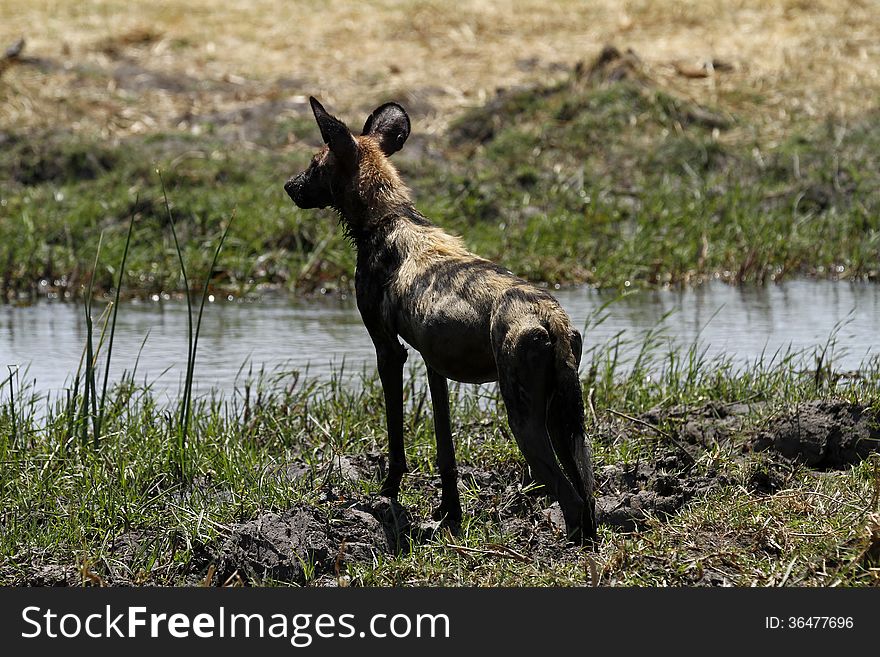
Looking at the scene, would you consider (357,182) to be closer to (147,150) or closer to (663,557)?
(663,557)

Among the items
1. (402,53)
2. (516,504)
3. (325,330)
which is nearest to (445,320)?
(516,504)

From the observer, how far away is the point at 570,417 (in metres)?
5.12

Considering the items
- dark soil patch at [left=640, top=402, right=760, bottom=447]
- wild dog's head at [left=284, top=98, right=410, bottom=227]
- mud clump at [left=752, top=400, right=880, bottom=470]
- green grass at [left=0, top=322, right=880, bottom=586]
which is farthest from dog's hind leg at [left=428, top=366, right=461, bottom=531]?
mud clump at [left=752, top=400, right=880, bottom=470]

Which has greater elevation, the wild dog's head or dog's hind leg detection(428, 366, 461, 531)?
the wild dog's head

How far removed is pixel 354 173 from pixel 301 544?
181cm

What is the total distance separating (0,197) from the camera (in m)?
14.6

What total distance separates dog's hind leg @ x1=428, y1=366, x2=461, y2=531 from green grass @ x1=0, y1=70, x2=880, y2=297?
5694 mm

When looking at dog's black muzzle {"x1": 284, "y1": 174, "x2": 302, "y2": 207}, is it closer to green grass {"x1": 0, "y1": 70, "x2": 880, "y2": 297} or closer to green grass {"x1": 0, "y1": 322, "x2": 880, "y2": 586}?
green grass {"x1": 0, "y1": 322, "x2": 880, "y2": 586}

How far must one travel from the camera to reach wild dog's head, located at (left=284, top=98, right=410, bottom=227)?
19.9 feet

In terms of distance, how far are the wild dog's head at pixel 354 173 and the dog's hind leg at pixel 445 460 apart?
85cm

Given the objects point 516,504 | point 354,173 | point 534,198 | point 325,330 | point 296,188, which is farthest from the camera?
point 534,198

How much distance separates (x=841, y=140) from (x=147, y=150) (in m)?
8.32

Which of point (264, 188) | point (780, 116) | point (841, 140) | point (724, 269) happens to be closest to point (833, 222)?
point (724, 269)

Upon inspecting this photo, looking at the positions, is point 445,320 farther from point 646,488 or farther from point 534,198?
point 534,198
